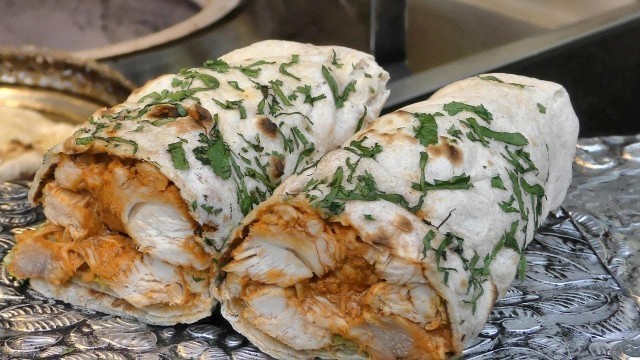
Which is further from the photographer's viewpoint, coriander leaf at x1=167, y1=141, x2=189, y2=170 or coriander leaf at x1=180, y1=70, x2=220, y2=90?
coriander leaf at x1=180, y1=70, x2=220, y2=90

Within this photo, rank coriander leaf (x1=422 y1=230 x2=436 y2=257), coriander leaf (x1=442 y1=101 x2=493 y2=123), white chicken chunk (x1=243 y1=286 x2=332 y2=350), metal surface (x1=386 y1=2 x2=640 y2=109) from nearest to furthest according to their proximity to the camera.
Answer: coriander leaf (x1=422 y1=230 x2=436 y2=257), white chicken chunk (x1=243 y1=286 x2=332 y2=350), coriander leaf (x1=442 y1=101 x2=493 y2=123), metal surface (x1=386 y1=2 x2=640 y2=109)

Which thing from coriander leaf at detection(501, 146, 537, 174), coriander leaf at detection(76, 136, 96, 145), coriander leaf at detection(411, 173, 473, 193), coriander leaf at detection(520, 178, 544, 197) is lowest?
coriander leaf at detection(520, 178, 544, 197)

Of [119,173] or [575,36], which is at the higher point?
[119,173]

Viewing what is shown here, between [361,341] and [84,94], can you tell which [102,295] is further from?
[84,94]

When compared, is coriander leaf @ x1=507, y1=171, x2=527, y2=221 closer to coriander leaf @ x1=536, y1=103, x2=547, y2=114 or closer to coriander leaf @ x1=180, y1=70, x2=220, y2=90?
coriander leaf @ x1=536, y1=103, x2=547, y2=114

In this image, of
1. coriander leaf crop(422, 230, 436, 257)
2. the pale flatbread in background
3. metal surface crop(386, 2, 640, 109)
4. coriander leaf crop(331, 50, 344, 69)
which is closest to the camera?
coriander leaf crop(422, 230, 436, 257)

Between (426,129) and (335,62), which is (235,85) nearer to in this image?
(335,62)

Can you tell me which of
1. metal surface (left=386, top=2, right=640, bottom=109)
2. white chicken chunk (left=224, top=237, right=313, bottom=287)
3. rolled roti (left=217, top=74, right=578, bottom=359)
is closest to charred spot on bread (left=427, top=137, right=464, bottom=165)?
rolled roti (left=217, top=74, right=578, bottom=359)

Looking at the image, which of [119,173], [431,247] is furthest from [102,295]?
[431,247]
